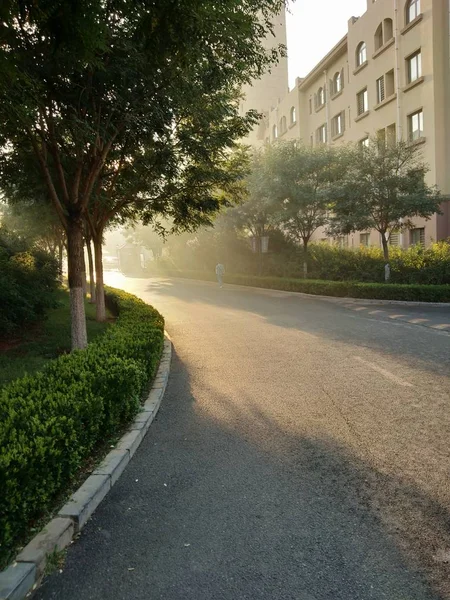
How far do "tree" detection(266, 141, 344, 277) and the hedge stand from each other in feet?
60.8

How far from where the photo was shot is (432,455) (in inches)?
163

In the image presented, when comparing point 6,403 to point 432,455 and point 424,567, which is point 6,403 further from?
point 432,455

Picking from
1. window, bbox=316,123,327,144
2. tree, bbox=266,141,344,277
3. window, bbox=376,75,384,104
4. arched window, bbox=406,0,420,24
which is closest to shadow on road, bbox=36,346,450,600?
tree, bbox=266,141,344,277

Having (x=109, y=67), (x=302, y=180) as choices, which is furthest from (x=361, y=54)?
(x=109, y=67)

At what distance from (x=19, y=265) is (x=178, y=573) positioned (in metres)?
11.2

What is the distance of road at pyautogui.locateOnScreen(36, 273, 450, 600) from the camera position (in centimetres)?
257

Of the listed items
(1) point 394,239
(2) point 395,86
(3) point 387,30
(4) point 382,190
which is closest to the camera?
(4) point 382,190

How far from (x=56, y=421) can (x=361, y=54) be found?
105 feet

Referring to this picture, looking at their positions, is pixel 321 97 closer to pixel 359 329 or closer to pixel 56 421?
pixel 359 329

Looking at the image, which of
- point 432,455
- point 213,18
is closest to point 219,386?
point 432,455

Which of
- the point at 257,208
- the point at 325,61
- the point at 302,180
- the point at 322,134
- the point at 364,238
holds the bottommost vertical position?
the point at 364,238

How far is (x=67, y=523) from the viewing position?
3.02 m

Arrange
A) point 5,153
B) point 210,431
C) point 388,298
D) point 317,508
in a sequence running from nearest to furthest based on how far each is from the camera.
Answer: point 317,508 < point 210,431 < point 5,153 < point 388,298

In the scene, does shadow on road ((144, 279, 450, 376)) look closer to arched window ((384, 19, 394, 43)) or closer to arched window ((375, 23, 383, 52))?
arched window ((384, 19, 394, 43))
